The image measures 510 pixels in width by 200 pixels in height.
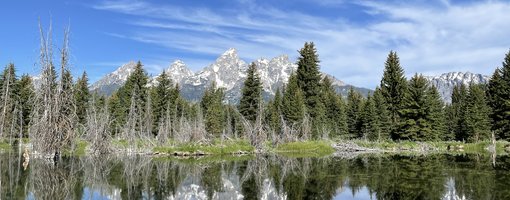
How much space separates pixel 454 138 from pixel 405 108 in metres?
17.2

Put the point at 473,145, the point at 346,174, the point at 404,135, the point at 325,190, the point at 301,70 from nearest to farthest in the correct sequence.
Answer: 1. the point at 325,190
2. the point at 346,174
3. the point at 473,145
4. the point at 404,135
5. the point at 301,70

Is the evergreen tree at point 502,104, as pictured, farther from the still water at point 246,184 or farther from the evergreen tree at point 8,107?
the evergreen tree at point 8,107

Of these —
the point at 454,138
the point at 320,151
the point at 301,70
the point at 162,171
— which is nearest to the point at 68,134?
Answer: the point at 162,171

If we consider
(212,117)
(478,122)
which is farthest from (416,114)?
(212,117)

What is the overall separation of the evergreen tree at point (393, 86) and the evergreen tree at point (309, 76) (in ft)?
32.4

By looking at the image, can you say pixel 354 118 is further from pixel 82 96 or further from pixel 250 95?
pixel 82 96

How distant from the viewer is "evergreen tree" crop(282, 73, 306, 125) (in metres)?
55.4

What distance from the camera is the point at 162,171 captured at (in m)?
21.8

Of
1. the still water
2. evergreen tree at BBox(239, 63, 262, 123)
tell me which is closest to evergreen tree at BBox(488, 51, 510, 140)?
evergreen tree at BBox(239, 63, 262, 123)

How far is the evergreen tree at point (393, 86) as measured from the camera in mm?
63156

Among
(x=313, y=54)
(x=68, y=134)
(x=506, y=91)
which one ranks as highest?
(x=313, y=54)

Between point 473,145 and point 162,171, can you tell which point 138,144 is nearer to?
point 162,171

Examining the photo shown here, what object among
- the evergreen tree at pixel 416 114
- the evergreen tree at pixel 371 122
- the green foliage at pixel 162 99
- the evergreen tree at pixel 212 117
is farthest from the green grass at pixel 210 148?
the evergreen tree at pixel 416 114

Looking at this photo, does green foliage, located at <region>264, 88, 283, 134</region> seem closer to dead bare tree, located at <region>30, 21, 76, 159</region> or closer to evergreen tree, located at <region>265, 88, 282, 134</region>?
evergreen tree, located at <region>265, 88, 282, 134</region>
